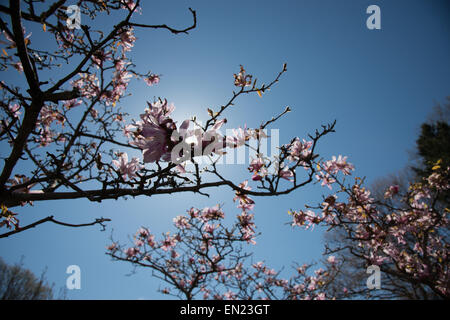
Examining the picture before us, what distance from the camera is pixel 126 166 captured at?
1.77 metres

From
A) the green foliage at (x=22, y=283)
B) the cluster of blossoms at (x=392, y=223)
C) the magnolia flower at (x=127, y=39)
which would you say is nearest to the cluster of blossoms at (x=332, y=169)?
the cluster of blossoms at (x=392, y=223)

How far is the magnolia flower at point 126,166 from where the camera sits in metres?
1.74

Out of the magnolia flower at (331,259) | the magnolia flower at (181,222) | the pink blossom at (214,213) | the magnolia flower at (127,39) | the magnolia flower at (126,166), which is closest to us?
the magnolia flower at (126,166)

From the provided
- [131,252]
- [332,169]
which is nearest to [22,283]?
[131,252]

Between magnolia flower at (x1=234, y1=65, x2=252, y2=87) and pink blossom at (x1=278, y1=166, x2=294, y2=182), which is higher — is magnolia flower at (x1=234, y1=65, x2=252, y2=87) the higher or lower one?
the higher one

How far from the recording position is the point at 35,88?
61.4 inches

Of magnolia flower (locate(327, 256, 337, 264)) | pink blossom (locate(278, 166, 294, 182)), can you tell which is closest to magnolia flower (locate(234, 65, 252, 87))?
A: pink blossom (locate(278, 166, 294, 182))

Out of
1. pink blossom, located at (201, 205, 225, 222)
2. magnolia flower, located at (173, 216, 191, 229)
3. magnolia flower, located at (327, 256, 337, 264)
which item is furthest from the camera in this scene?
magnolia flower, located at (327, 256, 337, 264)

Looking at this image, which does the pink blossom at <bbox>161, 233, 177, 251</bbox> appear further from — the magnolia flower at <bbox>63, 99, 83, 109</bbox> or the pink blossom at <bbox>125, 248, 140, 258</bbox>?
the magnolia flower at <bbox>63, 99, 83, 109</bbox>

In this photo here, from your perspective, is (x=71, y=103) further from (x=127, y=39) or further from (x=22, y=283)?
(x=22, y=283)

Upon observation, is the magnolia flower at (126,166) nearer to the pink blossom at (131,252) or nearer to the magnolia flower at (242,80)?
the magnolia flower at (242,80)

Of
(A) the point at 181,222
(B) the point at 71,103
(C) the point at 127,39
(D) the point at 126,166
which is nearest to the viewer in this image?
(D) the point at 126,166

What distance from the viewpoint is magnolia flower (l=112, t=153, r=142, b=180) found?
1740 millimetres
